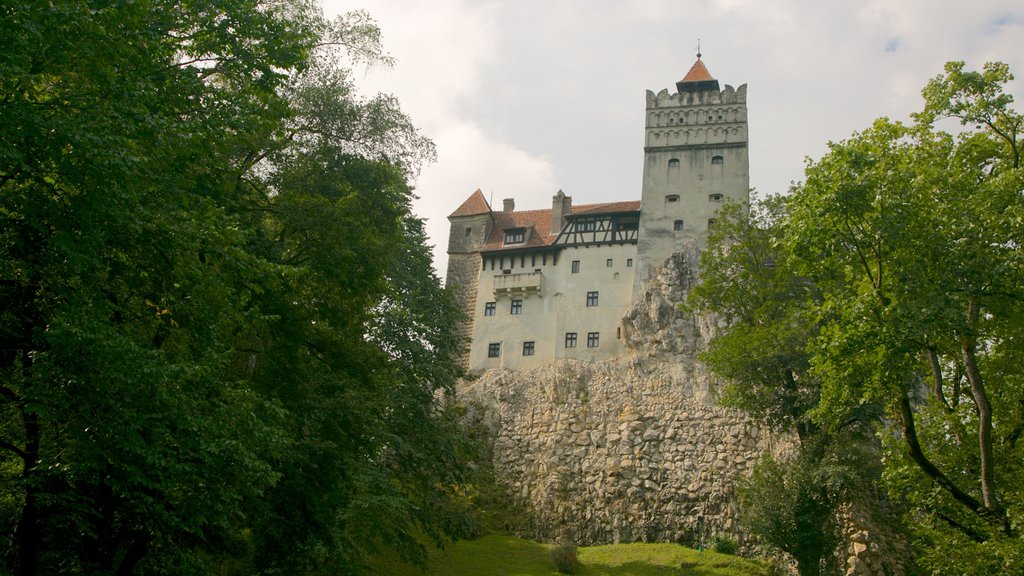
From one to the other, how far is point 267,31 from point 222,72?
1030 millimetres

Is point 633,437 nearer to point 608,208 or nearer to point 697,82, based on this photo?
point 608,208

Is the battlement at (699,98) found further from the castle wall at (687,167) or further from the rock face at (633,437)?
the rock face at (633,437)

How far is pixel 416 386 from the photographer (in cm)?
2616

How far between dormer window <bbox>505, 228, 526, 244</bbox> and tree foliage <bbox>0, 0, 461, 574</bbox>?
35.7 metres

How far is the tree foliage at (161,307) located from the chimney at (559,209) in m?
36.4

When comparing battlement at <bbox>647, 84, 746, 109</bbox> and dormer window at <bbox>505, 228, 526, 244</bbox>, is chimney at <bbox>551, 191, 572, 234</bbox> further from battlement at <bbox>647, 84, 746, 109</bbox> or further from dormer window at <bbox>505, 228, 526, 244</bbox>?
battlement at <bbox>647, 84, 746, 109</bbox>

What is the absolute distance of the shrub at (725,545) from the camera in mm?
35625

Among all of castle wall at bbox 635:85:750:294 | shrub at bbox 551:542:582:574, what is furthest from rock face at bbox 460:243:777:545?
shrub at bbox 551:542:582:574

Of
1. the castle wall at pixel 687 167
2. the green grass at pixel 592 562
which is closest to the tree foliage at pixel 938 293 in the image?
the green grass at pixel 592 562

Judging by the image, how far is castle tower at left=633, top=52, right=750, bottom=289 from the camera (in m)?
51.6

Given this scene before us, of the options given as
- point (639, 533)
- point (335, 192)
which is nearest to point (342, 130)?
point (335, 192)

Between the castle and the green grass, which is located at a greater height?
the castle

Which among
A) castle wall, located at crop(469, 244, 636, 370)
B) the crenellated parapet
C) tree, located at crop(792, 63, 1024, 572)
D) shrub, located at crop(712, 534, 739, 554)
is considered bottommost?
shrub, located at crop(712, 534, 739, 554)

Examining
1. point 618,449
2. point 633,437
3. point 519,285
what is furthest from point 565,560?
point 519,285
